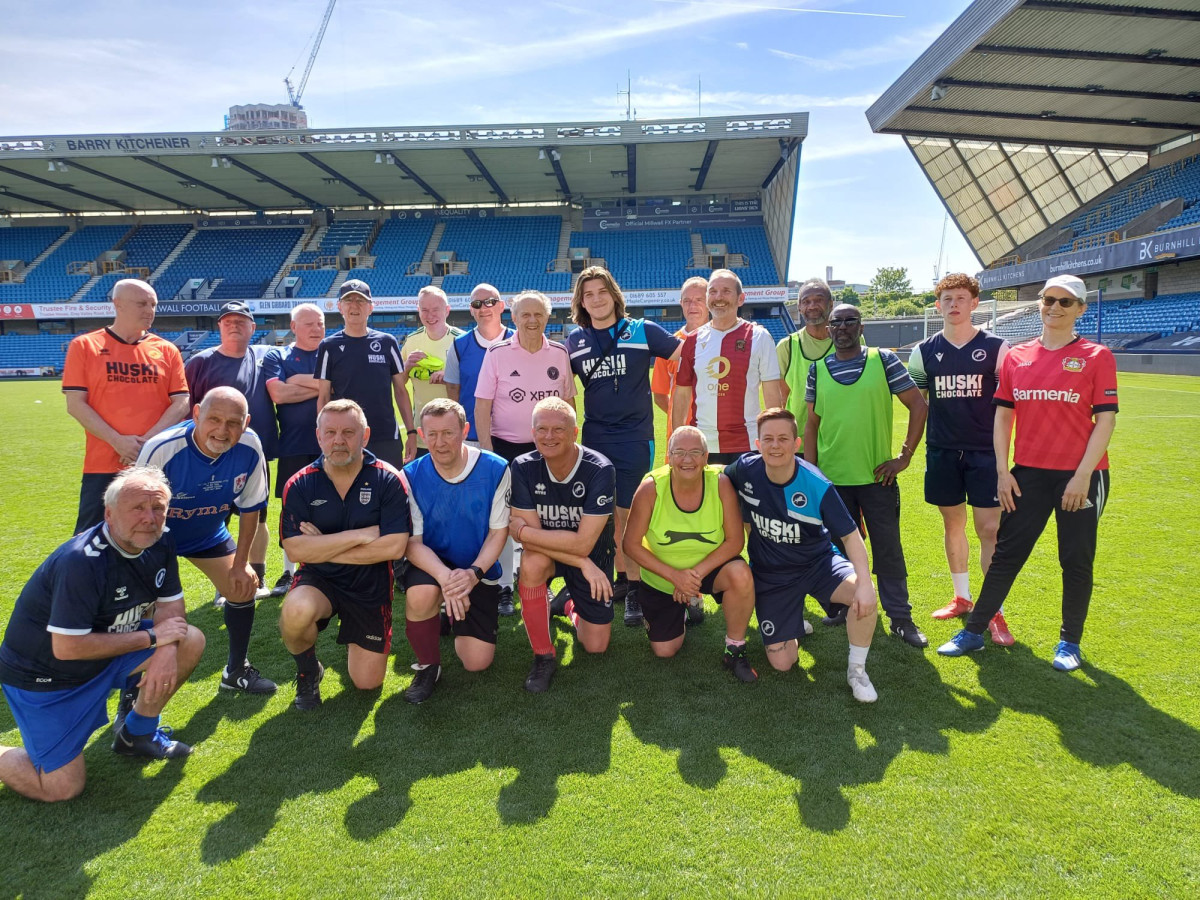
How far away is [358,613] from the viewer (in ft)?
11.8

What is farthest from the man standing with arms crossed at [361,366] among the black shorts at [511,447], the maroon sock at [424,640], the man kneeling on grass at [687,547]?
the man kneeling on grass at [687,547]

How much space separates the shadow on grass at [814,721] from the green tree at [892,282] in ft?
283

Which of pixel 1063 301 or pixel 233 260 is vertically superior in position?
pixel 233 260

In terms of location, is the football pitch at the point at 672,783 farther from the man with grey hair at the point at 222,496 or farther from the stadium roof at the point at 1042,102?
the stadium roof at the point at 1042,102

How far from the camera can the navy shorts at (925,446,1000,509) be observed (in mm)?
4051

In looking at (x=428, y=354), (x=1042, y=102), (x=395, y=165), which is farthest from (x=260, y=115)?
(x=428, y=354)

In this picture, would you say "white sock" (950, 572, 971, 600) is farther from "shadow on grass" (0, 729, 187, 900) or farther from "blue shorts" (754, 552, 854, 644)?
"shadow on grass" (0, 729, 187, 900)

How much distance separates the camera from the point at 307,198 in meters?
38.7

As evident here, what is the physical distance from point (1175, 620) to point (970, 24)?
988 inches

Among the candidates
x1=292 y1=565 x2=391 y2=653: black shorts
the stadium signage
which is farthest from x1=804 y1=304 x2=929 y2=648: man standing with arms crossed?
the stadium signage

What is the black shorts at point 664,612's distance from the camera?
151 inches

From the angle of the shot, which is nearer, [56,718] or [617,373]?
[56,718]

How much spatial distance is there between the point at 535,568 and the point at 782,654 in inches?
57.8

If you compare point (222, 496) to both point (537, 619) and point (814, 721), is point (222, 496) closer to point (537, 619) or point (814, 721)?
point (537, 619)
